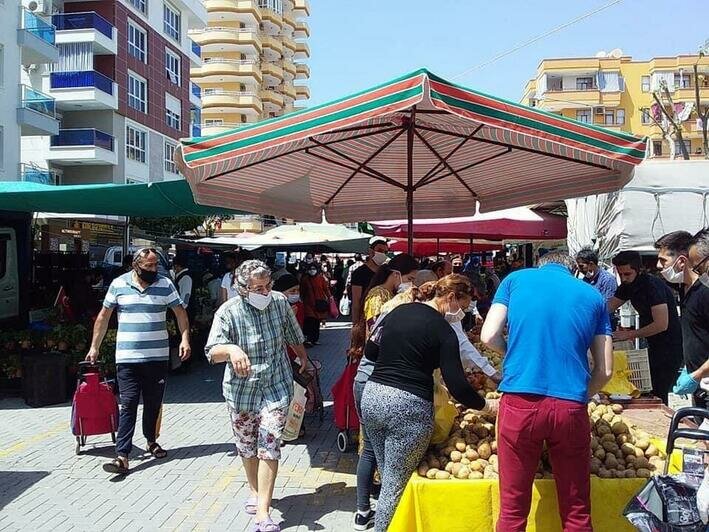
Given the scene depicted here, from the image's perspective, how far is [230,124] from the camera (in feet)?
230

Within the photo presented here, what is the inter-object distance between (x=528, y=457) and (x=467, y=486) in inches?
21.9

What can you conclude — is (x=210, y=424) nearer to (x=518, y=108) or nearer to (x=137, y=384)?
(x=137, y=384)

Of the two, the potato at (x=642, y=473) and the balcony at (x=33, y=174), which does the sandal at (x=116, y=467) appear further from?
the balcony at (x=33, y=174)

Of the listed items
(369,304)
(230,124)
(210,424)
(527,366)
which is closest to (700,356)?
(527,366)

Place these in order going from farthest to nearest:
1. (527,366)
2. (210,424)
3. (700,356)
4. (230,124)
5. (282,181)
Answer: (230,124) → (210,424) → (282,181) → (700,356) → (527,366)

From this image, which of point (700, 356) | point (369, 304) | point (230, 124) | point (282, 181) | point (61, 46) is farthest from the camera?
point (230, 124)

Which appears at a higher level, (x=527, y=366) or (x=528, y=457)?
(x=527, y=366)

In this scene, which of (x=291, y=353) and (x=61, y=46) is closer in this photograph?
(x=291, y=353)

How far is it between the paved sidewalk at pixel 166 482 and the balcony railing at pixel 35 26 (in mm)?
24281

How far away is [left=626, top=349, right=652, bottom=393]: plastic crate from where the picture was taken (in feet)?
18.3

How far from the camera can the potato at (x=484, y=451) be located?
4188 mm

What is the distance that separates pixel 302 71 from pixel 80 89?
2338 inches

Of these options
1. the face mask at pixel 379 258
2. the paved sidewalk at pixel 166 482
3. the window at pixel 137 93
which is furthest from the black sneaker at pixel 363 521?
the window at pixel 137 93

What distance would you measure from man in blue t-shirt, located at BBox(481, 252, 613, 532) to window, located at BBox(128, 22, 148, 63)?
38574 millimetres
